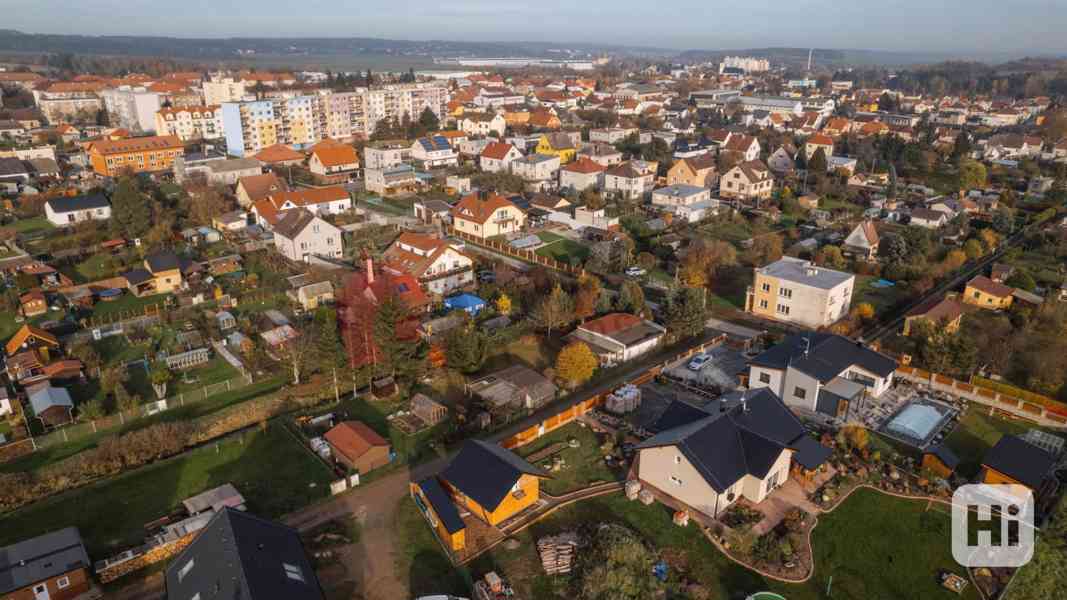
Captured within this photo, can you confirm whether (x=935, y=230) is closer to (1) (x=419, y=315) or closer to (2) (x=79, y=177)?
(1) (x=419, y=315)

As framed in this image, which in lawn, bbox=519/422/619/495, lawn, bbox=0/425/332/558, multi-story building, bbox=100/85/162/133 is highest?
multi-story building, bbox=100/85/162/133

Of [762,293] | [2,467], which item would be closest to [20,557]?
[2,467]

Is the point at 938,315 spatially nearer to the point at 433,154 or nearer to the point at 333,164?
the point at 433,154

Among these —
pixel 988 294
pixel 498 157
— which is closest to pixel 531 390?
pixel 988 294

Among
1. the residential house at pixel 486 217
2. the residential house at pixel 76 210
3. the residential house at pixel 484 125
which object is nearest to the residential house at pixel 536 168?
the residential house at pixel 486 217

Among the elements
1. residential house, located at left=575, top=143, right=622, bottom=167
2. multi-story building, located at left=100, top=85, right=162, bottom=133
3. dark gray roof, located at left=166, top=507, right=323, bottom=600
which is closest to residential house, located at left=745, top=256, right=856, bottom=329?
dark gray roof, located at left=166, top=507, right=323, bottom=600

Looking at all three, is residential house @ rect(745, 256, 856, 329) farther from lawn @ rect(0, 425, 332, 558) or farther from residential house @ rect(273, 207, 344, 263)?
residential house @ rect(273, 207, 344, 263)
